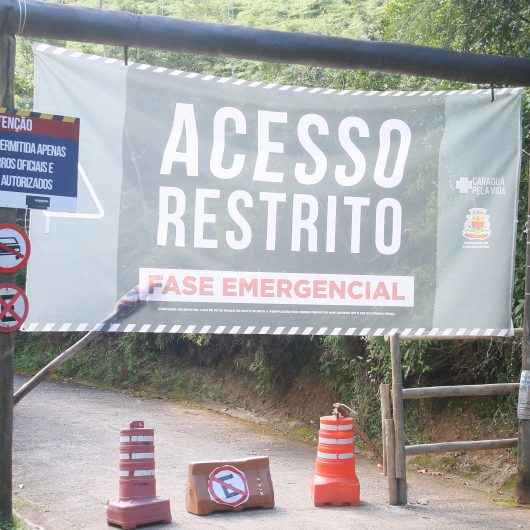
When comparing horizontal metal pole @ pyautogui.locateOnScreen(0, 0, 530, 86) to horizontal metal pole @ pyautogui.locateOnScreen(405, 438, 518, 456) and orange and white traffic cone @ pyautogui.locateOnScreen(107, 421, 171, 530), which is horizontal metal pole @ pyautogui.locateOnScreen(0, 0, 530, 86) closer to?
orange and white traffic cone @ pyautogui.locateOnScreen(107, 421, 171, 530)

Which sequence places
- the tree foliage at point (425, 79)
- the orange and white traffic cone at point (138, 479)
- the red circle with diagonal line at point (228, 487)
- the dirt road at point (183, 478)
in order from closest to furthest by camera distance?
1. the orange and white traffic cone at point (138, 479)
2. the dirt road at point (183, 478)
3. the red circle with diagonal line at point (228, 487)
4. the tree foliage at point (425, 79)

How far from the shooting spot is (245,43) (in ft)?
23.9

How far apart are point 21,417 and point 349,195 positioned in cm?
934

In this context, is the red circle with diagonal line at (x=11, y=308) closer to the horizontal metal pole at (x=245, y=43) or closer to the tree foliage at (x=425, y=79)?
the horizontal metal pole at (x=245, y=43)

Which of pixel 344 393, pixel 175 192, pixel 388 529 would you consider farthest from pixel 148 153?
pixel 344 393

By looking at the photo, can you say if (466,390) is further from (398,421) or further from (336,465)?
(336,465)

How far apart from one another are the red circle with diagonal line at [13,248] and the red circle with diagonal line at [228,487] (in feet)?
9.62

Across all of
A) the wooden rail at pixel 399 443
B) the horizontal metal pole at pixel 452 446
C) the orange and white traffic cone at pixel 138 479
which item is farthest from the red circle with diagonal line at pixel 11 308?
the horizontal metal pole at pixel 452 446

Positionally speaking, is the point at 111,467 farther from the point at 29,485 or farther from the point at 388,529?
the point at 388,529

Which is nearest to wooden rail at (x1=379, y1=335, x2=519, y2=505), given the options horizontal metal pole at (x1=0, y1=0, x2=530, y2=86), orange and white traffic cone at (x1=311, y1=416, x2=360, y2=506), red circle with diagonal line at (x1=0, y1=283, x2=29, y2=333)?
orange and white traffic cone at (x1=311, y1=416, x2=360, y2=506)

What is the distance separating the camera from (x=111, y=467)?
36.1 ft

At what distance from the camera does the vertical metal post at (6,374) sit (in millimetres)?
6754

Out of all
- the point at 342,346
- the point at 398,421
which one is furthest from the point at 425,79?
the point at 398,421

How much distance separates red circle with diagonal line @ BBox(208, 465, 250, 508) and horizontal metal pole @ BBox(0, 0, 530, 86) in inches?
152
